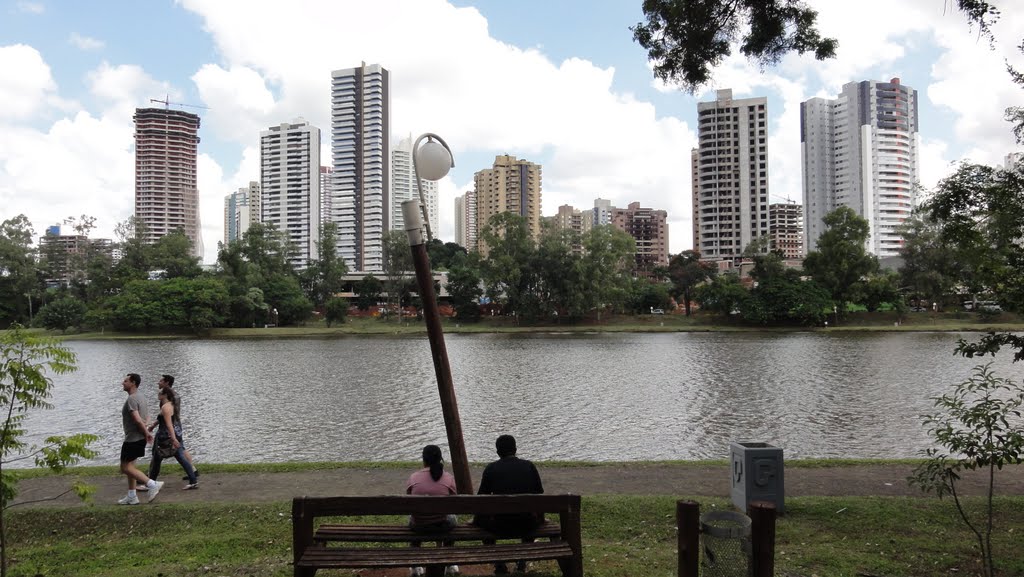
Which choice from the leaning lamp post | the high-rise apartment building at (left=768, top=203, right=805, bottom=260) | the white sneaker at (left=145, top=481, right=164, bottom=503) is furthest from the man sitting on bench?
the high-rise apartment building at (left=768, top=203, right=805, bottom=260)

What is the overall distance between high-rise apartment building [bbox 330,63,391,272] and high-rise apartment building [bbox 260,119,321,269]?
544 inches

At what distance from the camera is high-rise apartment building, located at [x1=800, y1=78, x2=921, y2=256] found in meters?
145

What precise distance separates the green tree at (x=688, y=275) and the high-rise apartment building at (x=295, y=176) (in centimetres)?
9558

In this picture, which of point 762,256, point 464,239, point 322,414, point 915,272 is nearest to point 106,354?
point 322,414

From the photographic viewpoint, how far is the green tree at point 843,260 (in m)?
66.6

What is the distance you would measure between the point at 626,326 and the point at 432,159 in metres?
66.7

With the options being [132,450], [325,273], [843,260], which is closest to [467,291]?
[325,273]

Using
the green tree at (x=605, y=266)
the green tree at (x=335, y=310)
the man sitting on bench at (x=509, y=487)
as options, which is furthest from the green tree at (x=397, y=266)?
the man sitting on bench at (x=509, y=487)

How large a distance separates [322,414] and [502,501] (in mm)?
14636

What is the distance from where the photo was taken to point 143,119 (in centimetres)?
16062

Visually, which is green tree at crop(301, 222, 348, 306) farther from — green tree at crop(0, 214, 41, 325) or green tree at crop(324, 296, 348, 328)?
green tree at crop(0, 214, 41, 325)

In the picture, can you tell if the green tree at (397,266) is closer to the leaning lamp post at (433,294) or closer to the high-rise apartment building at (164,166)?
the leaning lamp post at (433,294)

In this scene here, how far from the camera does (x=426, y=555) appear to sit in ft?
15.5

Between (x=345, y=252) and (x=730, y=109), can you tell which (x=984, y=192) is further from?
(x=345, y=252)
